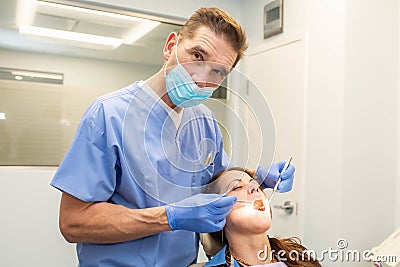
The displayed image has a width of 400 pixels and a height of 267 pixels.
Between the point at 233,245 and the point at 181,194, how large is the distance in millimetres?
354

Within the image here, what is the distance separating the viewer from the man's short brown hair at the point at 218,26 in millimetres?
1094

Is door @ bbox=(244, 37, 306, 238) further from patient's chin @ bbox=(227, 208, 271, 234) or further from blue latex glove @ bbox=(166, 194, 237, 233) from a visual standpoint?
blue latex glove @ bbox=(166, 194, 237, 233)

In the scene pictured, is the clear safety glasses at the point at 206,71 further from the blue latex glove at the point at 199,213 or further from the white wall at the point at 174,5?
the white wall at the point at 174,5

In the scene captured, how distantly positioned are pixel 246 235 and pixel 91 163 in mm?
597

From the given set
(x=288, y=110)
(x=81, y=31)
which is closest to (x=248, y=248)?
(x=288, y=110)

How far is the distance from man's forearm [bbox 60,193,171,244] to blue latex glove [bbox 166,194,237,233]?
0.09ft

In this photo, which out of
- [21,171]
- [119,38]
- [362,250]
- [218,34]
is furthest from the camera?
[119,38]

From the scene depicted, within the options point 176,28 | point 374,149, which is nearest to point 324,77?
point 374,149

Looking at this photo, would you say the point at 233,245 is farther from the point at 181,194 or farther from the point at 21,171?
the point at 21,171

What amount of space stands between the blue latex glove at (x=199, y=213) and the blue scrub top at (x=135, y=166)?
9cm

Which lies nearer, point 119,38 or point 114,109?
point 114,109

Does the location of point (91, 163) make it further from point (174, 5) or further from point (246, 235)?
point (174, 5)

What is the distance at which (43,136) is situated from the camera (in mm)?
2535

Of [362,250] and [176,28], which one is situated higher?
[176,28]
